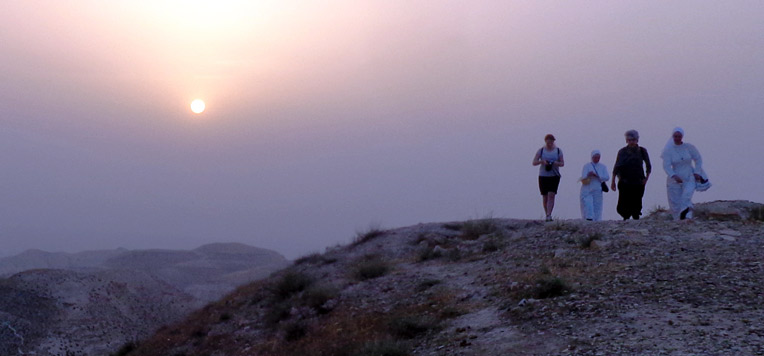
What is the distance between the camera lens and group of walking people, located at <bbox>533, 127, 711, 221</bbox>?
39.5 feet

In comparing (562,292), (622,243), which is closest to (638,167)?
(622,243)

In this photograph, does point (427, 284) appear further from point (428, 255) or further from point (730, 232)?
point (730, 232)

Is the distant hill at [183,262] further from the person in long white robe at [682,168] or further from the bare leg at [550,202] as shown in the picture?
the person in long white robe at [682,168]

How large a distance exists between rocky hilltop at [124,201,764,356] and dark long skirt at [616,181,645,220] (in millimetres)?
703

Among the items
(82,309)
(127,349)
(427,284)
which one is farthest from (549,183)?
(82,309)

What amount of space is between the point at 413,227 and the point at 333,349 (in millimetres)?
10256

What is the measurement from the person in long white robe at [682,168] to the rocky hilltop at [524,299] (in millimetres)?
652

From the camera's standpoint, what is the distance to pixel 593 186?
1449 centimetres

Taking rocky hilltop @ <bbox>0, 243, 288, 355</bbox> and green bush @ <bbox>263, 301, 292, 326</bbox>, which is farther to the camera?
rocky hilltop @ <bbox>0, 243, 288, 355</bbox>

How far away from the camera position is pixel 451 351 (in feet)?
22.0

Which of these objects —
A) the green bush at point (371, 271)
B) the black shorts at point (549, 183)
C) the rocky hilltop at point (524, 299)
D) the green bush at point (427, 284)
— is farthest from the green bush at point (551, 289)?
the black shorts at point (549, 183)

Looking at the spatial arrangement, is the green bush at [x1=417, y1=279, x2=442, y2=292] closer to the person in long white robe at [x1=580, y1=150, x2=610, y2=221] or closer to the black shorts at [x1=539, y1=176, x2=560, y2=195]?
the black shorts at [x1=539, y1=176, x2=560, y2=195]

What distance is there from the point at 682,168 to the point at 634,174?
2.94ft

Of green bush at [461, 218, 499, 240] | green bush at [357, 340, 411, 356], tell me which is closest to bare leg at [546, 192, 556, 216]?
green bush at [461, 218, 499, 240]
